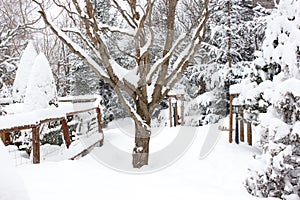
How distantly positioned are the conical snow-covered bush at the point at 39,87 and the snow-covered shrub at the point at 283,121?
4.16m

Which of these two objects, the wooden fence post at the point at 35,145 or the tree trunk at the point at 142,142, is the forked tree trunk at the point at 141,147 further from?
the wooden fence post at the point at 35,145

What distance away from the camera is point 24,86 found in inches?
326

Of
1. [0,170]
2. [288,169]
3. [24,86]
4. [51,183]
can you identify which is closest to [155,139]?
[24,86]

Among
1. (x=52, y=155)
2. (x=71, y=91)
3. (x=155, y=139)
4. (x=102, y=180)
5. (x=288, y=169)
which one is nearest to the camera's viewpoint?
(x=102, y=180)

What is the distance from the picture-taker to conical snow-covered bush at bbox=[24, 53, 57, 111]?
237 inches

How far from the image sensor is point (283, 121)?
3.97 meters

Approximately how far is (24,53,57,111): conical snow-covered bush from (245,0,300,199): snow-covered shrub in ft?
13.6

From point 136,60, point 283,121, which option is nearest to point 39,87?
point 136,60

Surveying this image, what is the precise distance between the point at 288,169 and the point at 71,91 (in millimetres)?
12144

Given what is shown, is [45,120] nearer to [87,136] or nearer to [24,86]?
[87,136]

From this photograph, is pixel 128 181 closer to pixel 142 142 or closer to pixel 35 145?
pixel 35 145

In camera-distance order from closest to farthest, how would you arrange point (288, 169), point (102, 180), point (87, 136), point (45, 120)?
point (102, 180)
point (288, 169)
point (45, 120)
point (87, 136)

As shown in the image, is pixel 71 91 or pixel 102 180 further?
pixel 71 91

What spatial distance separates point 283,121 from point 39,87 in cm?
453
